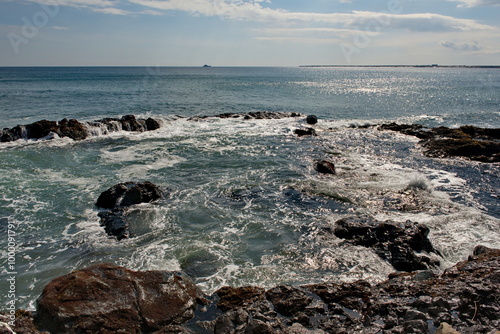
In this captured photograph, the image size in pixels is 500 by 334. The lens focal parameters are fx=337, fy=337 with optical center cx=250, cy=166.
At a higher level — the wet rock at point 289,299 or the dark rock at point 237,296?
the wet rock at point 289,299

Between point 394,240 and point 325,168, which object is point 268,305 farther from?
point 325,168

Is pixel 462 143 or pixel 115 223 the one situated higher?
pixel 462 143

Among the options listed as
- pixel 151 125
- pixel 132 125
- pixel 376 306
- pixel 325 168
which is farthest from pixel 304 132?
pixel 376 306

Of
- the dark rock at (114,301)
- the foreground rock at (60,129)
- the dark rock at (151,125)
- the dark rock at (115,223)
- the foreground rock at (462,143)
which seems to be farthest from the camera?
the dark rock at (151,125)

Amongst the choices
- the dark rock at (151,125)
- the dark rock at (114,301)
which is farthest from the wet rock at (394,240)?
the dark rock at (151,125)

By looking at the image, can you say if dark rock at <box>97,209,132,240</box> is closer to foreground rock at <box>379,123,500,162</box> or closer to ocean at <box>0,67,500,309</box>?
ocean at <box>0,67,500,309</box>

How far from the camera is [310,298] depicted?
805 cm

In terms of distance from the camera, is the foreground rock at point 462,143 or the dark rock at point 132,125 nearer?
the foreground rock at point 462,143

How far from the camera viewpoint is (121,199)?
1462 cm

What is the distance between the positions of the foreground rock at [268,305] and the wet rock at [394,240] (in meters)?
1.48

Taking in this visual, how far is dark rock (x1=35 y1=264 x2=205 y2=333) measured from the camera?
6.65m

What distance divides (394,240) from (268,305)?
5.55 metres

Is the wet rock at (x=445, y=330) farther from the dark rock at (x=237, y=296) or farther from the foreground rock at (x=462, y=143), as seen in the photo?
the foreground rock at (x=462, y=143)

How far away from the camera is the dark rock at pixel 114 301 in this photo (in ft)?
21.8
